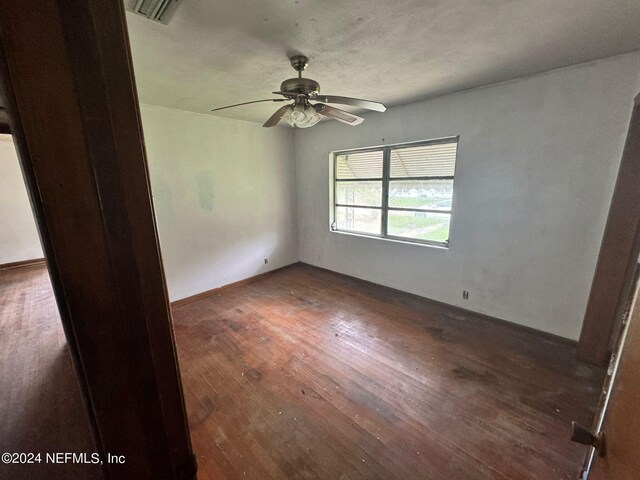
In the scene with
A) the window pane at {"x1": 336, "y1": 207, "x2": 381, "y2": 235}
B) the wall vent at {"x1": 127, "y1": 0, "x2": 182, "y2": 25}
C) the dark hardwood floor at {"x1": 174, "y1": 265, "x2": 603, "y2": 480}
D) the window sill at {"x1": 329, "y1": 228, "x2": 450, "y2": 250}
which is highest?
the wall vent at {"x1": 127, "y1": 0, "x2": 182, "y2": 25}

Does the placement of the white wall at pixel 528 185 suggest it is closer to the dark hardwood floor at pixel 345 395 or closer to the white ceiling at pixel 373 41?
the white ceiling at pixel 373 41

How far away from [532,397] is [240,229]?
3687 millimetres

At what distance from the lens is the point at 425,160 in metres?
3.06

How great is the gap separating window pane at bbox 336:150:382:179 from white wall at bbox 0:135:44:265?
5887 millimetres

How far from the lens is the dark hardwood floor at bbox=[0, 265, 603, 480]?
4.74 feet

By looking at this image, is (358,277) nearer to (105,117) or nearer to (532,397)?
(532,397)

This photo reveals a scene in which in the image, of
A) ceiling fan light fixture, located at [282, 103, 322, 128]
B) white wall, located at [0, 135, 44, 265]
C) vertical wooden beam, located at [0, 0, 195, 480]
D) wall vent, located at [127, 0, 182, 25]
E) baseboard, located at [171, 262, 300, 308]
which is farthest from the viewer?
white wall, located at [0, 135, 44, 265]

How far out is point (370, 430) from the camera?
1.62 meters

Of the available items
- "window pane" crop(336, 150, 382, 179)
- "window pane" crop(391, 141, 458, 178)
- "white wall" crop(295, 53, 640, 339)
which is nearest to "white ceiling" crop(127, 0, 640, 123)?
"white wall" crop(295, 53, 640, 339)

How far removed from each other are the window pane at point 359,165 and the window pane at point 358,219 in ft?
1.70

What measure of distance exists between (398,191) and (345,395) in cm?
249

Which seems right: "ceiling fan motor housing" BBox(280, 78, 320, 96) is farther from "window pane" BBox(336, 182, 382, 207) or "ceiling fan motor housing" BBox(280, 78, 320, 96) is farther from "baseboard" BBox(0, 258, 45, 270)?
"baseboard" BBox(0, 258, 45, 270)

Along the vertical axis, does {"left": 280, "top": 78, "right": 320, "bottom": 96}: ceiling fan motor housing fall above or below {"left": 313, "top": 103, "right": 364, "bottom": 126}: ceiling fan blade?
above

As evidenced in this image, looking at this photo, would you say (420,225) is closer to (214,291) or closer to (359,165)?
(359,165)
